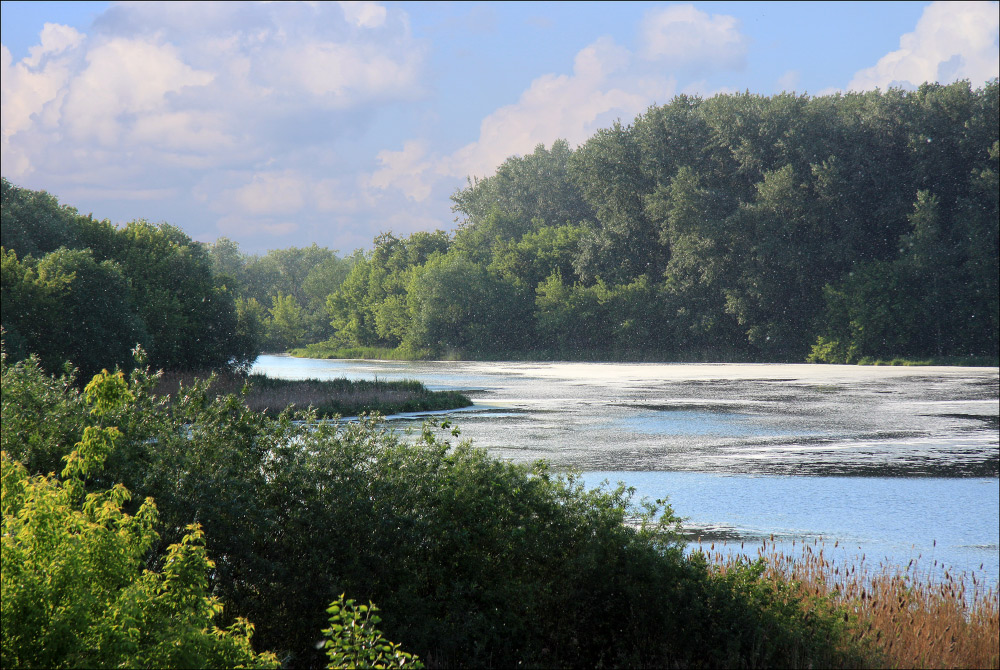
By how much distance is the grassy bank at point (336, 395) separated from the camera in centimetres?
2862

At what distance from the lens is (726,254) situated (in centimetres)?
6806

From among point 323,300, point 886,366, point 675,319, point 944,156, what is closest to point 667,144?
point 675,319

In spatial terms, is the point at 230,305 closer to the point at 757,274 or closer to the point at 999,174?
the point at 757,274

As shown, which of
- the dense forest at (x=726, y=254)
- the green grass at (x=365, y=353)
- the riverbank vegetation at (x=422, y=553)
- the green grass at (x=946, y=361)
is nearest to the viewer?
the riverbank vegetation at (x=422, y=553)

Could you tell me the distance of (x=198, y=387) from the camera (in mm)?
8531

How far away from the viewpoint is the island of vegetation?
15.8ft

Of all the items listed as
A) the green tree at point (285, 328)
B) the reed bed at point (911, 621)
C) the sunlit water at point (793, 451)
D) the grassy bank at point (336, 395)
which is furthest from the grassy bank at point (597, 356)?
the reed bed at point (911, 621)

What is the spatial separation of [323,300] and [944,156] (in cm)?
8444

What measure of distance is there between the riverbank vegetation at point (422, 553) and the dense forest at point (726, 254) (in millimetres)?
29848

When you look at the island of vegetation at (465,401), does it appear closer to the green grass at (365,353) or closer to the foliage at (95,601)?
the foliage at (95,601)

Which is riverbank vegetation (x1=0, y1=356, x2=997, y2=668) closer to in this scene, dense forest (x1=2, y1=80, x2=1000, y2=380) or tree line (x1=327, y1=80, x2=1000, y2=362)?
dense forest (x1=2, y1=80, x2=1000, y2=380)

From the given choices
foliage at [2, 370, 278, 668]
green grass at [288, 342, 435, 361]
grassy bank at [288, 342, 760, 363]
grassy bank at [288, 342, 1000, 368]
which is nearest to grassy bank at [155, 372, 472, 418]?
foliage at [2, 370, 278, 668]

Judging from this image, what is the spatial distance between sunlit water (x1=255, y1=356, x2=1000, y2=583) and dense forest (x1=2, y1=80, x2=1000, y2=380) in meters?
17.8

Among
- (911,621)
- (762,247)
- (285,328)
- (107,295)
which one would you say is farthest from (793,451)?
(285,328)
